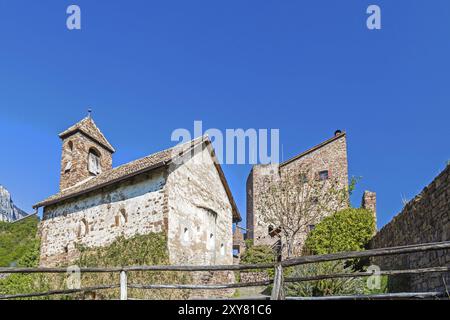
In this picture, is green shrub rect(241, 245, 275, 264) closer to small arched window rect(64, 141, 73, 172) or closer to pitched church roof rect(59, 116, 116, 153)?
pitched church roof rect(59, 116, 116, 153)

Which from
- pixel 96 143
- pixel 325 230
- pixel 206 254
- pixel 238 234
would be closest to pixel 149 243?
pixel 206 254

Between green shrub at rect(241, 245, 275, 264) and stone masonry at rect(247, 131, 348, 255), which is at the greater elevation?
stone masonry at rect(247, 131, 348, 255)

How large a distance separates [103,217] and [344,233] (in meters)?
9.39

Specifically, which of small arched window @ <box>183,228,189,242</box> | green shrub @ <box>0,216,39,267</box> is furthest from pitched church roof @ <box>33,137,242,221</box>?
green shrub @ <box>0,216,39,267</box>

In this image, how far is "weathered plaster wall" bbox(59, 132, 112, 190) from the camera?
20.7m

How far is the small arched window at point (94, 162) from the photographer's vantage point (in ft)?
70.7

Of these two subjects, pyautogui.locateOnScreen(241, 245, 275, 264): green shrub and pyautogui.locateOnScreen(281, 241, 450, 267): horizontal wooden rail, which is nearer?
pyautogui.locateOnScreen(281, 241, 450, 267): horizontal wooden rail

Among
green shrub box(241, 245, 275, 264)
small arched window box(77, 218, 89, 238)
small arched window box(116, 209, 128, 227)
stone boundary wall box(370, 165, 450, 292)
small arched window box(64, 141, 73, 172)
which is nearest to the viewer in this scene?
stone boundary wall box(370, 165, 450, 292)

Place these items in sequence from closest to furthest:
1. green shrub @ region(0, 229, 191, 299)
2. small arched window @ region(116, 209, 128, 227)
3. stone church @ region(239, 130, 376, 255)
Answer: green shrub @ region(0, 229, 191, 299) → small arched window @ region(116, 209, 128, 227) → stone church @ region(239, 130, 376, 255)

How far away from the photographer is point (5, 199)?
8388 centimetres

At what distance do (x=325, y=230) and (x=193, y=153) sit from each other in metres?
6.41

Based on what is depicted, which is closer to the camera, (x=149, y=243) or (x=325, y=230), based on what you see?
(x=149, y=243)

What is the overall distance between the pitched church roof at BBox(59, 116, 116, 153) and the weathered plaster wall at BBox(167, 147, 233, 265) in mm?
6583
